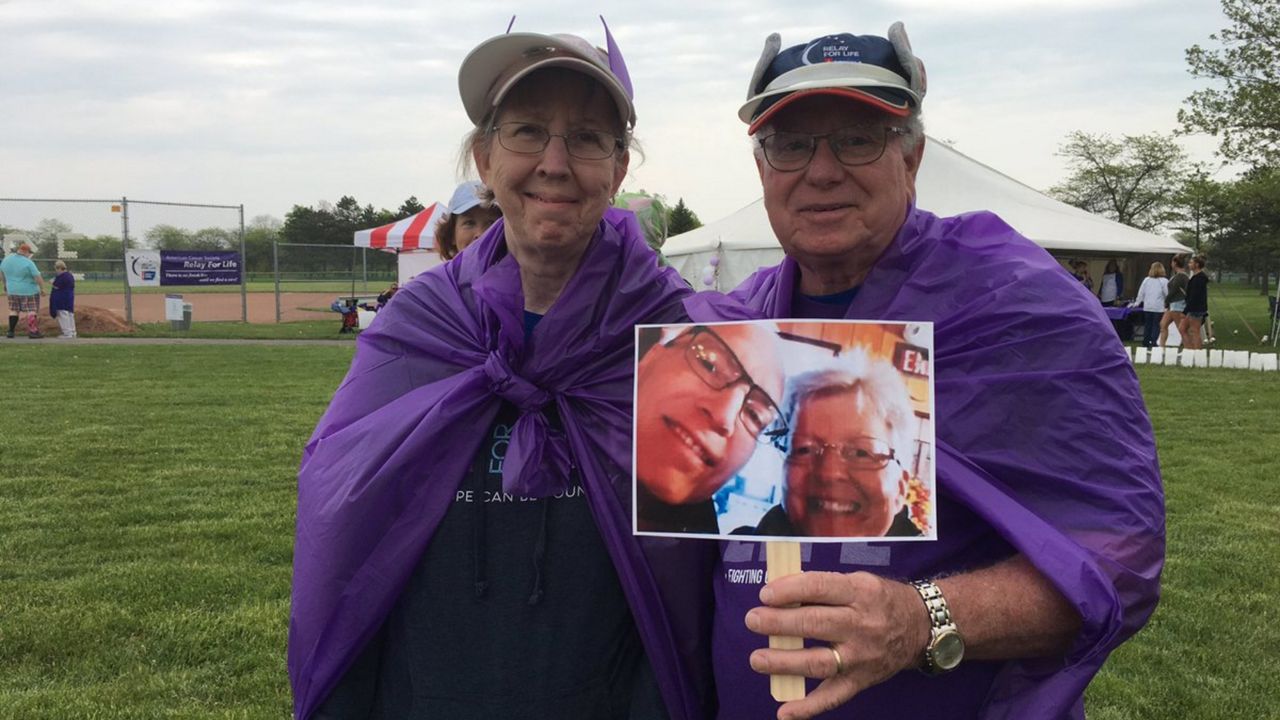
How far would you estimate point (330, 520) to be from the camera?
6.52 ft

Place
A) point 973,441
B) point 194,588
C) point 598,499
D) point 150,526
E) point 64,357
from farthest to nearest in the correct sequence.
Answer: point 64,357 < point 150,526 < point 194,588 < point 598,499 < point 973,441

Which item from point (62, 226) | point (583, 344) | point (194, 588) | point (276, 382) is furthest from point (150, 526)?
point (62, 226)

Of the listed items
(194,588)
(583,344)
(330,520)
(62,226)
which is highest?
(62,226)

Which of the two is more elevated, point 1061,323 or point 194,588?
point 1061,323

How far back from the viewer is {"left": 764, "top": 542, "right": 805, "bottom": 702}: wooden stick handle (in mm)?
1438

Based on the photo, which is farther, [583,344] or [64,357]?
[64,357]

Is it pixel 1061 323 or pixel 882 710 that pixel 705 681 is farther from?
pixel 1061 323

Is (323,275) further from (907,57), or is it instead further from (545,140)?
(907,57)

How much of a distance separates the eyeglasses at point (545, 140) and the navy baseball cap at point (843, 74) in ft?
1.06

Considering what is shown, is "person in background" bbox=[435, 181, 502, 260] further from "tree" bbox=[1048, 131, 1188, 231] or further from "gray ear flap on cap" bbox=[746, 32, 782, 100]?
"tree" bbox=[1048, 131, 1188, 231]

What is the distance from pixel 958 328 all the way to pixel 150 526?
5402 millimetres

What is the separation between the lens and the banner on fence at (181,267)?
66.3ft

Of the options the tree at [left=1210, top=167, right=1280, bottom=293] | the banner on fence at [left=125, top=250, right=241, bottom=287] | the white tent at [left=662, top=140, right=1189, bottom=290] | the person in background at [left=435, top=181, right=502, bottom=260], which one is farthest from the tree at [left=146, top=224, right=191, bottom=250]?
the tree at [left=1210, top=167, right=1280, bottom=293]

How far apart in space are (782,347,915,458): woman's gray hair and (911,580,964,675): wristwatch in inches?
10.6
